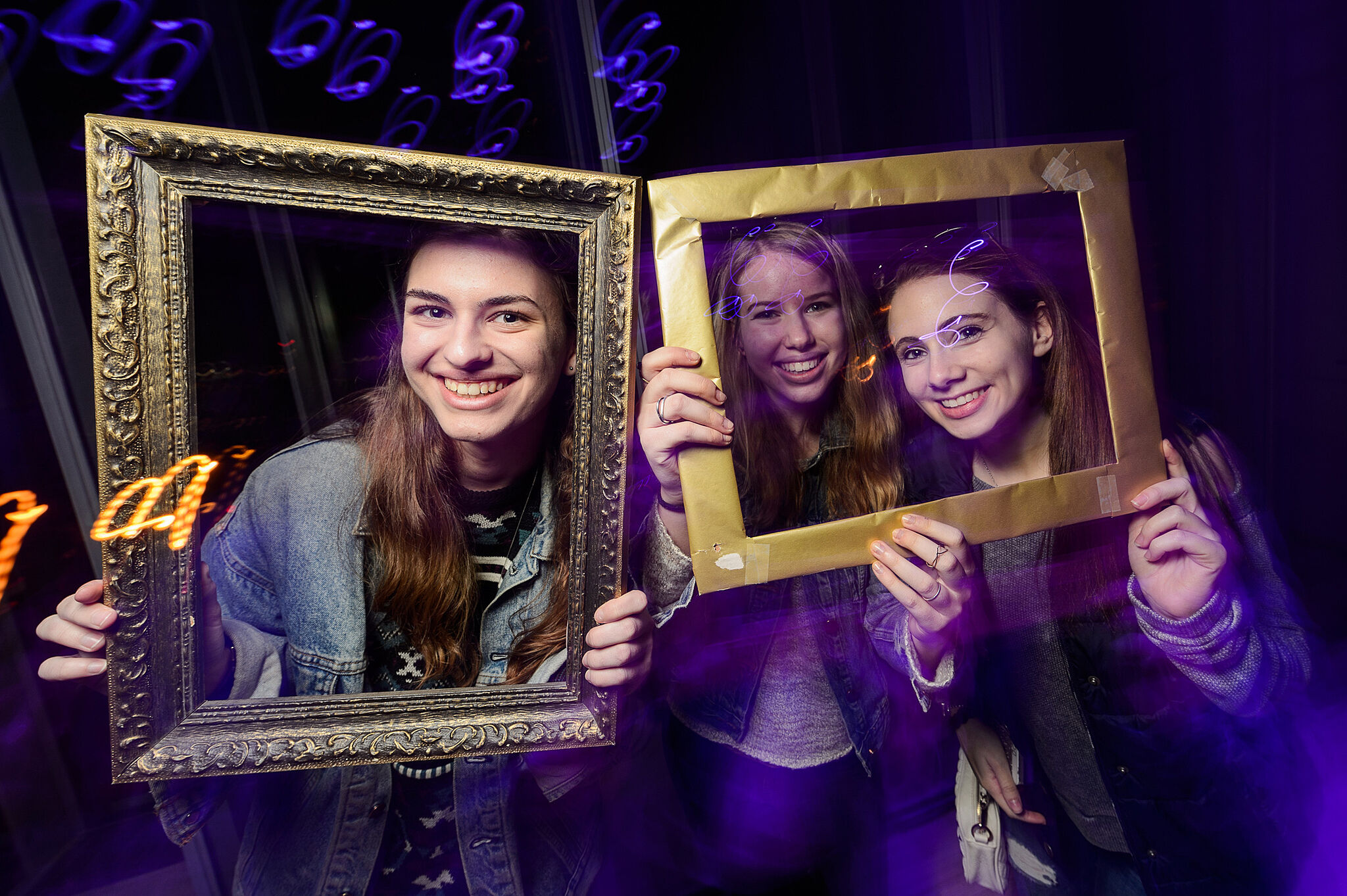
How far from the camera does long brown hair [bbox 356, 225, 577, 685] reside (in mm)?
836

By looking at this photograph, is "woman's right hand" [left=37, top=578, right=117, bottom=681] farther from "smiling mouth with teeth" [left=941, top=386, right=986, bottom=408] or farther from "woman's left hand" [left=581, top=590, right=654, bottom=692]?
"smiling mouth with teeth" [left=941, top=386, right=986, bottom=408]

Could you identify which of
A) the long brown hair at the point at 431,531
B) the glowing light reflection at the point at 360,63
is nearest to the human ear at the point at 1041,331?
the long brown hair at the point at 431,531

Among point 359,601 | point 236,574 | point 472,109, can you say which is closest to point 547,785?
point 359,601

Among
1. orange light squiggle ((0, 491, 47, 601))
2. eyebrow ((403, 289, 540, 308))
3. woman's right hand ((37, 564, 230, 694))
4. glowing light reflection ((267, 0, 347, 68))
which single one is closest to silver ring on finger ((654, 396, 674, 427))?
eyebrow ((403, 289, 540, 308))

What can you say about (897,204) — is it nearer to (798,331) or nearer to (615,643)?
(798,331)

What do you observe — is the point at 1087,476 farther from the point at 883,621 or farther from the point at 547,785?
the point at 547,785

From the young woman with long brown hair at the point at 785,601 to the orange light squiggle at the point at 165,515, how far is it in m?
0.61

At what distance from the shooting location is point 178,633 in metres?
0.79

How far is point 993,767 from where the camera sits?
3.90ft

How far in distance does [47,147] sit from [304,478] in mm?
639

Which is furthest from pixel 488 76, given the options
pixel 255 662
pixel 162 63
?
pixel 255 662

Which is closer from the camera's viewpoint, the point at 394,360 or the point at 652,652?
the point at 394,360

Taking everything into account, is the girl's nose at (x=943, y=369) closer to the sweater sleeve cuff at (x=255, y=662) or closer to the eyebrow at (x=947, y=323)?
the eyebrow at (x=947, y=323)

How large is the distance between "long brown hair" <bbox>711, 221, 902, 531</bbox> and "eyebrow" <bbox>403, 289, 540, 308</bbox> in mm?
287
